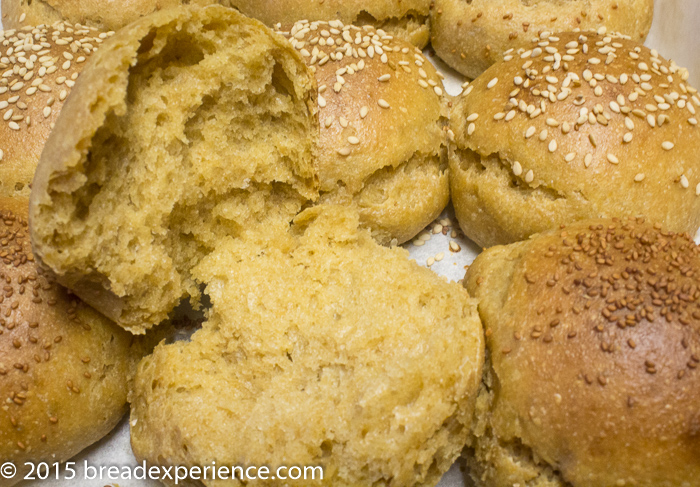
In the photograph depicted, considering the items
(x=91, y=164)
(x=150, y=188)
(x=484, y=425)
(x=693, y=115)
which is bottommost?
(x=484, y=425)

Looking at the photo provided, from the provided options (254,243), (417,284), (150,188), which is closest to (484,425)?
(417,284)

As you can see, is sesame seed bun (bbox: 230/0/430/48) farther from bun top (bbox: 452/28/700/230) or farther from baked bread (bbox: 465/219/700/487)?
baked bread (bbox: 465/219/700/487)

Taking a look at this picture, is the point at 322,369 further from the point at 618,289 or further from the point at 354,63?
the point at 354,63

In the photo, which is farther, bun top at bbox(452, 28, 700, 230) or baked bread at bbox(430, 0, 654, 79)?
baked bread at bbox(430, 0, 654, 79)

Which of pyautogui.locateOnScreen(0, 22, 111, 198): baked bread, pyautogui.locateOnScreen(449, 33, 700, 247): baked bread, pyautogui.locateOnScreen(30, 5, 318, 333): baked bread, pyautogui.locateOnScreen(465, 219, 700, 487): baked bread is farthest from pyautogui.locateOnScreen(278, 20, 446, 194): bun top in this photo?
pyautogui.locateOnScreen(0, 22, 111, 198): baked bread

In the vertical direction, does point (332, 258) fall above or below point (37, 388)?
above

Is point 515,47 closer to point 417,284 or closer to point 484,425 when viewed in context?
point 417,284

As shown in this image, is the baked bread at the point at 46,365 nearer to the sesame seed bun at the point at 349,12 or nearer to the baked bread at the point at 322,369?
the baked bread at the point at 322,369
